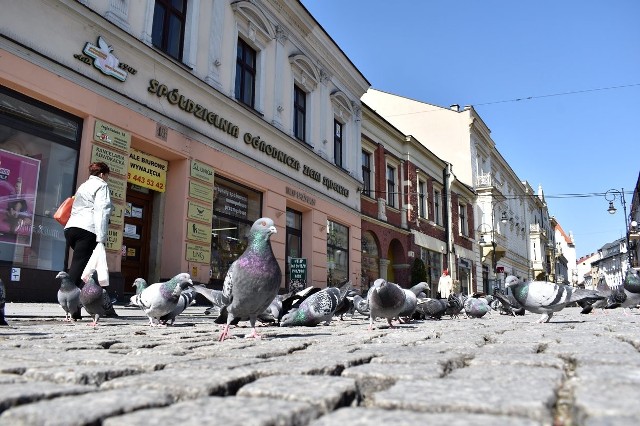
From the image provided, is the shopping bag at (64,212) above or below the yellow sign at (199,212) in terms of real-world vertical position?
below

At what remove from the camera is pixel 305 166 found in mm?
14938

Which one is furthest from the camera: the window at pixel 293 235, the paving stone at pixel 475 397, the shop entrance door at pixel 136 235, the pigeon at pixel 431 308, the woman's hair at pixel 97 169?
the window at pixel 293 235

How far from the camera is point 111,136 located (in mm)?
8836

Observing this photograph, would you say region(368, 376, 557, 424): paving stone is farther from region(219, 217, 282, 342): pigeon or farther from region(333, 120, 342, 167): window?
region(333, 120, 342, 167): window

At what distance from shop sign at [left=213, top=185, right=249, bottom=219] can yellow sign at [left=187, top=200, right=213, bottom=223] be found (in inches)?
17.1

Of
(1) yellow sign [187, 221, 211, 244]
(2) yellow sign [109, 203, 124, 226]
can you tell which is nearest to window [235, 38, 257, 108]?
(1) yellow sign [187, 221, 211, 244]

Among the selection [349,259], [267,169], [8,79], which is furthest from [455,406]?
[349,259]

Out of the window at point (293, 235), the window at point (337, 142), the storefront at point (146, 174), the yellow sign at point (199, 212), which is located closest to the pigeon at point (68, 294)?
the storefront at point (146, 174)

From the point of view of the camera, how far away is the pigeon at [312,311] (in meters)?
5.49

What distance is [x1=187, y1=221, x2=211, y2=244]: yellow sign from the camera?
10438 mm

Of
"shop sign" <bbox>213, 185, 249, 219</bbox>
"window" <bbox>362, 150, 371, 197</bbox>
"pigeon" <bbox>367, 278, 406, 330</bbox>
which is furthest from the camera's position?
"window" <bbox>362, 150, 371, 197</bbox>

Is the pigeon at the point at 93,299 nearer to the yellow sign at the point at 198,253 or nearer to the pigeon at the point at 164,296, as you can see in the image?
the pigeon at the point at 164,296

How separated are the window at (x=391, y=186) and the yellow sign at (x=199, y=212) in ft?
36.4

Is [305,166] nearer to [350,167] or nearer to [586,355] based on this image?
[350,167]
